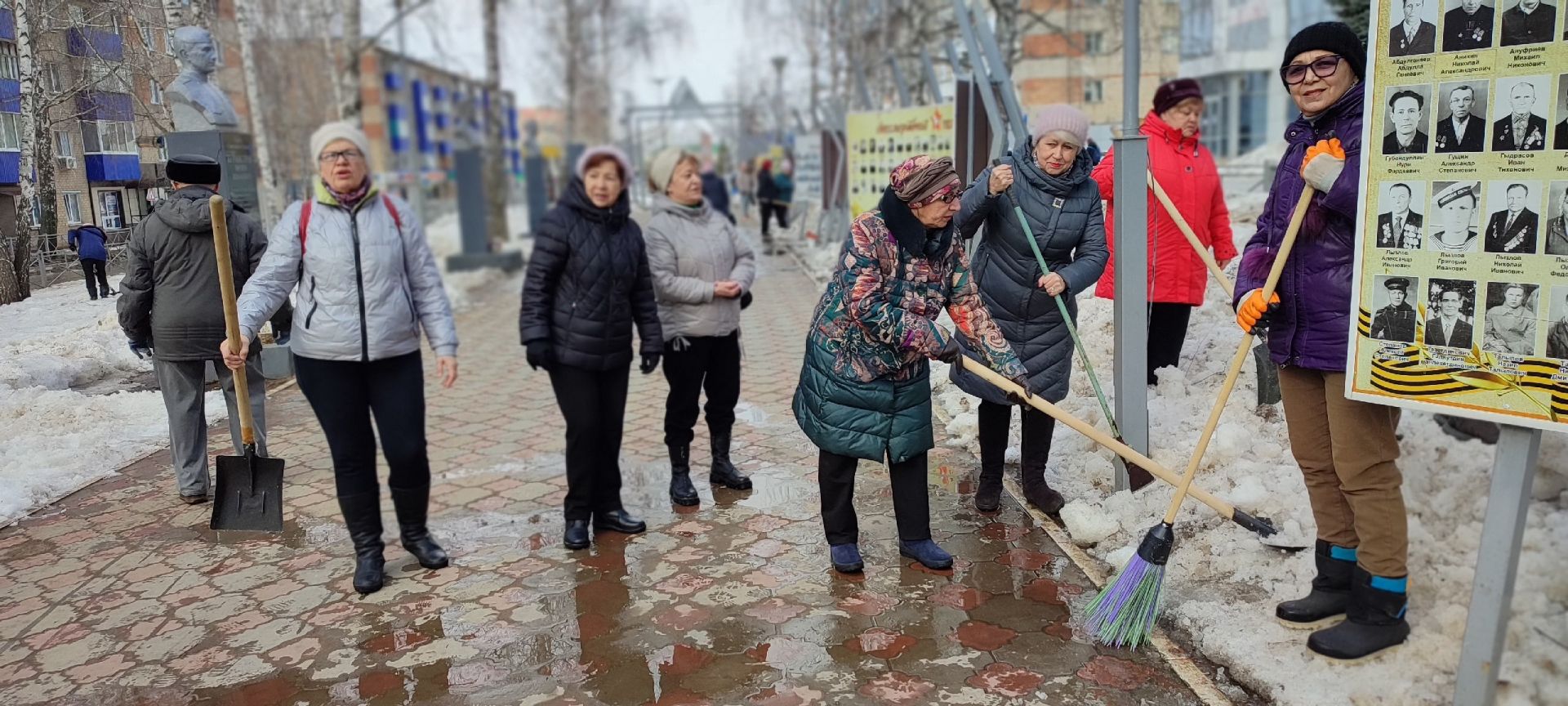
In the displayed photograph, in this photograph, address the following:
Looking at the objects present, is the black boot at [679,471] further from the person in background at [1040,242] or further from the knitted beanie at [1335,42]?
the knitted beanie at [1335,42]

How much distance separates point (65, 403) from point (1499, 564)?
635 centimetres

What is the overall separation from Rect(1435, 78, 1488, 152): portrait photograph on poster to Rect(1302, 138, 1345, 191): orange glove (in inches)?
14.1

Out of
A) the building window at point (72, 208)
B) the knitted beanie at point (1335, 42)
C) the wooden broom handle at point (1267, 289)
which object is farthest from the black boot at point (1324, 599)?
the building window at point (72, 208)

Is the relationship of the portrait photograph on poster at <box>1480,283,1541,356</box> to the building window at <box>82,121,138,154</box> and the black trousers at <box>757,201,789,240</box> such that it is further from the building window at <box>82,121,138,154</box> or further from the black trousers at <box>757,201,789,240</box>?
the black trousers at <box>757,201,789,240</box>

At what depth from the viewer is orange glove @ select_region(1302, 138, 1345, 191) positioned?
10.2 ft

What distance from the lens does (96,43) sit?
5516 mm

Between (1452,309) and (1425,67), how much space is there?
0.63 meters

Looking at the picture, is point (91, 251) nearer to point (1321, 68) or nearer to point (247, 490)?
point (247, 490)

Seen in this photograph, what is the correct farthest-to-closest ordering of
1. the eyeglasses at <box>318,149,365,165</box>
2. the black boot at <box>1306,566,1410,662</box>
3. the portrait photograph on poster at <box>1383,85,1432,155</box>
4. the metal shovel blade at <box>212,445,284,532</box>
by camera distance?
the metal shovel blade at <box>212,445,284,532</box> → the eyeglasses at <box>318,149,365,165</box> → the black boot at <box>1306,566,1410,662</box> → the portrait photograph on poster at <box>1383,85,1432,155</box>

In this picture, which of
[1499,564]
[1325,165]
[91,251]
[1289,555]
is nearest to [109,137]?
[91,251]

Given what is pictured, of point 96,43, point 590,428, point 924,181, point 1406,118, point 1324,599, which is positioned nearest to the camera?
point 1406,118

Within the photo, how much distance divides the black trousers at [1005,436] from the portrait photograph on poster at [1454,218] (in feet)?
7.03

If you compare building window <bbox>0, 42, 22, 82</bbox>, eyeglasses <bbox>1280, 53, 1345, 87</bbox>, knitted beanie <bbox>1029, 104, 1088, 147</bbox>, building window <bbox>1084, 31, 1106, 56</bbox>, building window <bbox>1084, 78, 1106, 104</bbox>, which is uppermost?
building window <bbox>1084, 31, 1106, 56</bbox>

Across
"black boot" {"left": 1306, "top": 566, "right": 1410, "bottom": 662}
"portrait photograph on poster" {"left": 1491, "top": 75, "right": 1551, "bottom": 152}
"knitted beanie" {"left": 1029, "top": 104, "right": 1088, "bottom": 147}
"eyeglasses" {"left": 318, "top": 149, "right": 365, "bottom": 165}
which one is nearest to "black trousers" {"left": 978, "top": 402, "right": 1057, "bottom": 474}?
"knitted beanie" {"left": 1029, "top": 104, "right": 1088, "bottom": 147}
